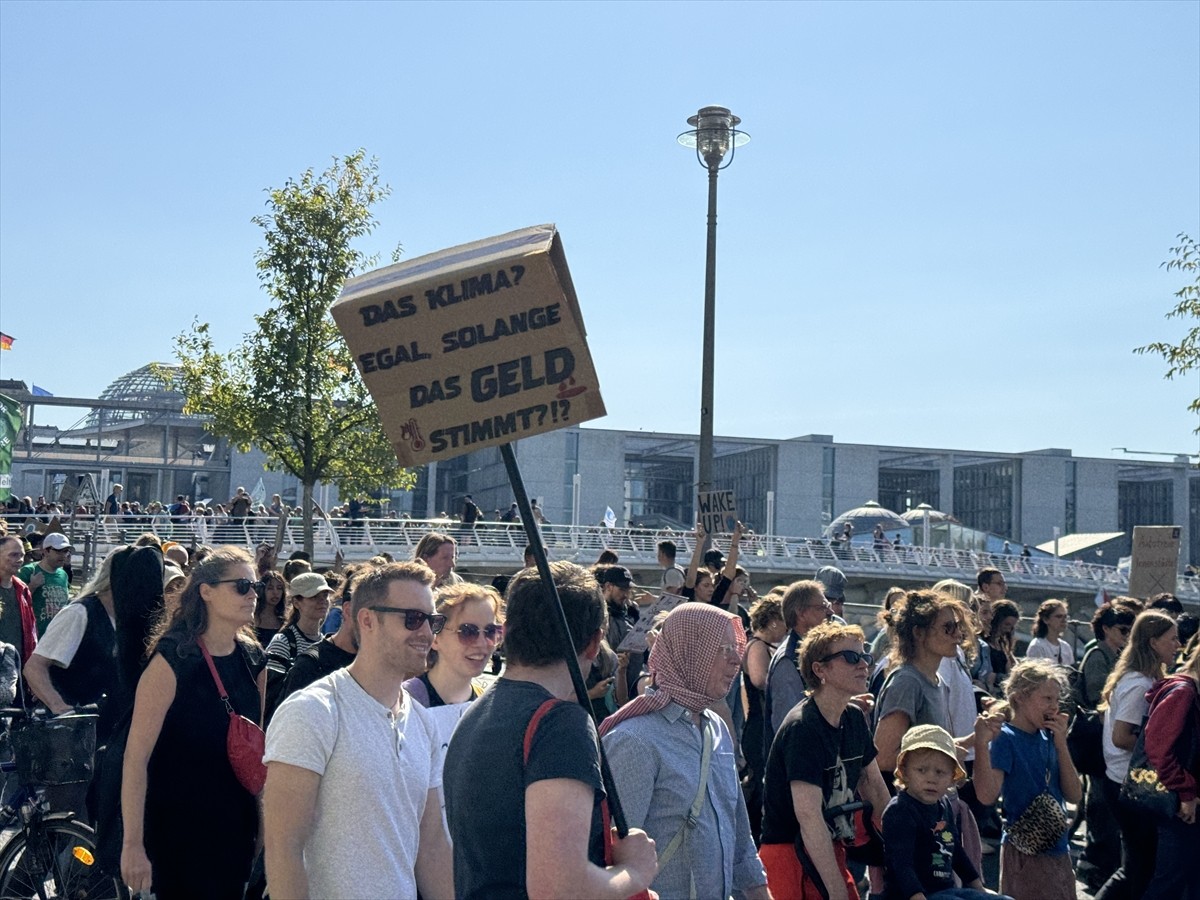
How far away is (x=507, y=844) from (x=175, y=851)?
2.02m

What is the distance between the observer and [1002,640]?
34.3 feet

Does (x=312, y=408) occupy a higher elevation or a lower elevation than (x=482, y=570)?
higher

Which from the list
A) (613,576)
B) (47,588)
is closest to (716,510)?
(613,576)

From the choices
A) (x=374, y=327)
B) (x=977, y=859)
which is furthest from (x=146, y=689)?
(x=977, y=859)

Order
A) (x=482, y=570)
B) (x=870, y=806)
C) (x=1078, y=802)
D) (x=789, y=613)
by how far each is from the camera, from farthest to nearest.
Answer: (x=482, y=570)
(x=789, y=613)
(x=1078, y=802)
(x=870, y=806)

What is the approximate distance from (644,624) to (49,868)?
4.08m

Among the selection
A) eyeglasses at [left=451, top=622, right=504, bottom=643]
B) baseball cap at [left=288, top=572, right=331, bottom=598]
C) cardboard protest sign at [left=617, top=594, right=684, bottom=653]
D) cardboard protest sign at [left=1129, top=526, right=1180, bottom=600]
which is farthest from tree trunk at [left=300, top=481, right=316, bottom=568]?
eyeglasses at [left=451, top=622, right=504, bottom=643]

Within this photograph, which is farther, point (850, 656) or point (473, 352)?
point (850, 656)

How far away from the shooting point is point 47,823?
20.2 feet

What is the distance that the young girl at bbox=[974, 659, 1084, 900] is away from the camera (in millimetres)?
6277

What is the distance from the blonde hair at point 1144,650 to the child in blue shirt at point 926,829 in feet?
7.23

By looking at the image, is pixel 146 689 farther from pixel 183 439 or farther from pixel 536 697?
pixel 183 439

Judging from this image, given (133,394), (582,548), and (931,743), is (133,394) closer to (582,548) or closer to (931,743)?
(582,548)

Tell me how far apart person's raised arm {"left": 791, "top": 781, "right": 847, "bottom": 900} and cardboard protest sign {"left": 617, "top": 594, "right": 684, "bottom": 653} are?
11.9 ft
